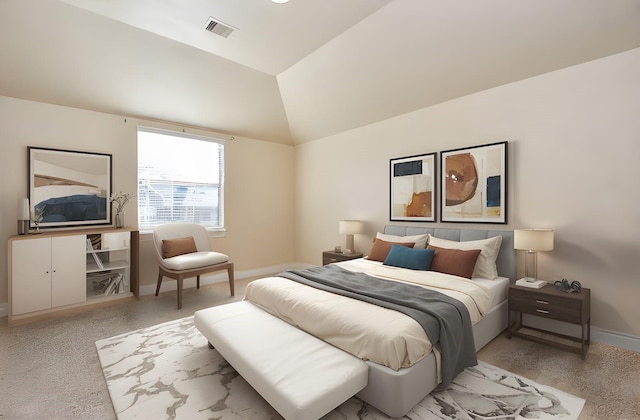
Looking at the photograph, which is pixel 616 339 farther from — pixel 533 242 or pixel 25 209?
pixel 25 209

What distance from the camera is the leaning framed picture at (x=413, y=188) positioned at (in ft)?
12.9

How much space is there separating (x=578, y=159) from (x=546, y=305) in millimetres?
1425

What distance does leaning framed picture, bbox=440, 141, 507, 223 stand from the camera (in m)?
3.29

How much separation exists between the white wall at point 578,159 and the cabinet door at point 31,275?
4861 millimetres

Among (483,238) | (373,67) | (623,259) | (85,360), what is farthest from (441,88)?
(85,360)

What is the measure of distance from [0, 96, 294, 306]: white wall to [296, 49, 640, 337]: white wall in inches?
122

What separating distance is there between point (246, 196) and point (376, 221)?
243 centimetres

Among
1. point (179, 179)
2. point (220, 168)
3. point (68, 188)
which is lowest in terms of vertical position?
point (68, 188)

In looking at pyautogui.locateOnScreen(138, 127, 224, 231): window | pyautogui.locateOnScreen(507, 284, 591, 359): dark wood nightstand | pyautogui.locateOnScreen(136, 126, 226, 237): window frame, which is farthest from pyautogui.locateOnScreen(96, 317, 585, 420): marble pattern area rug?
pyautogui.locateOnScreen(136, 126, 226, 237): window frame

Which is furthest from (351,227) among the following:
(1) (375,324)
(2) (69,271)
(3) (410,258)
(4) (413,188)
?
(2) (69,271)

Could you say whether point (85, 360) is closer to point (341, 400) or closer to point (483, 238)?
point (341, 400)

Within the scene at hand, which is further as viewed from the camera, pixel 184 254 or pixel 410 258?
pixel 184 254

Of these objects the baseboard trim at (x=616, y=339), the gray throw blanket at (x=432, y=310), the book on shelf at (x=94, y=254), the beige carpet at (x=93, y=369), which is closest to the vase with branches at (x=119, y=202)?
the book on shelf at (x=94, y=254)

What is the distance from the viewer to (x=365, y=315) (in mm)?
2021
